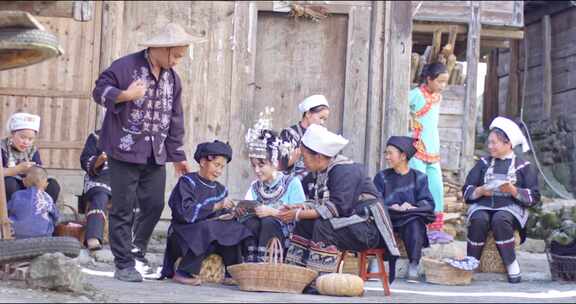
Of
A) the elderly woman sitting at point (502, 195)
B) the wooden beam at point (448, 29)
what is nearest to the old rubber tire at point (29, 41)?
the elderly woman sitting at point (502, 195)

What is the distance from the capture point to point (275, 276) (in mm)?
7418

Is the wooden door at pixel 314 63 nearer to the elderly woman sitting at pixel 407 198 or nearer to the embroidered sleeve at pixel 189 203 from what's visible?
the elderly woman sitting at pixel 407 198

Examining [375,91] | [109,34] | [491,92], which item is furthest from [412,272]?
[491,92]

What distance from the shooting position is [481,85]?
2236 centimetres

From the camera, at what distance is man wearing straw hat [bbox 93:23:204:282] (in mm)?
7715

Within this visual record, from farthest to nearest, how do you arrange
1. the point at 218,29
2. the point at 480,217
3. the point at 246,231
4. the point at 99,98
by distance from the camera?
the point at 218,29 → the point at 480,217 → the point at 246,231 → the point at 99,98

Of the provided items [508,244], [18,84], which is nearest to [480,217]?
[508,244]

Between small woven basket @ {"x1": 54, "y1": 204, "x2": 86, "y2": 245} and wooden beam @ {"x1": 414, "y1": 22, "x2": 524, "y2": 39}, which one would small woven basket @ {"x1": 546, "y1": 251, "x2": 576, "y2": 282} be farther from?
wooden beam @ {"x1": 414, "y1": 22, "x2": 524, "y2": 39}

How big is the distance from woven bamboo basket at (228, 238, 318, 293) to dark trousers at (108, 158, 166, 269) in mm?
905

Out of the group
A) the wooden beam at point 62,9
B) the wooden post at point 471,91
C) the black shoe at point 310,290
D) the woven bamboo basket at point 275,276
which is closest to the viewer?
the woven bamboo basket at point 275,276

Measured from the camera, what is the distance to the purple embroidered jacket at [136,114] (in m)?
7.70

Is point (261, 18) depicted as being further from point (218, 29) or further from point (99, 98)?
point (99, 98)

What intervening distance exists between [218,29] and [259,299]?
198 inches

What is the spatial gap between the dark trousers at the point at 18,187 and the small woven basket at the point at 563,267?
4.56 meters
